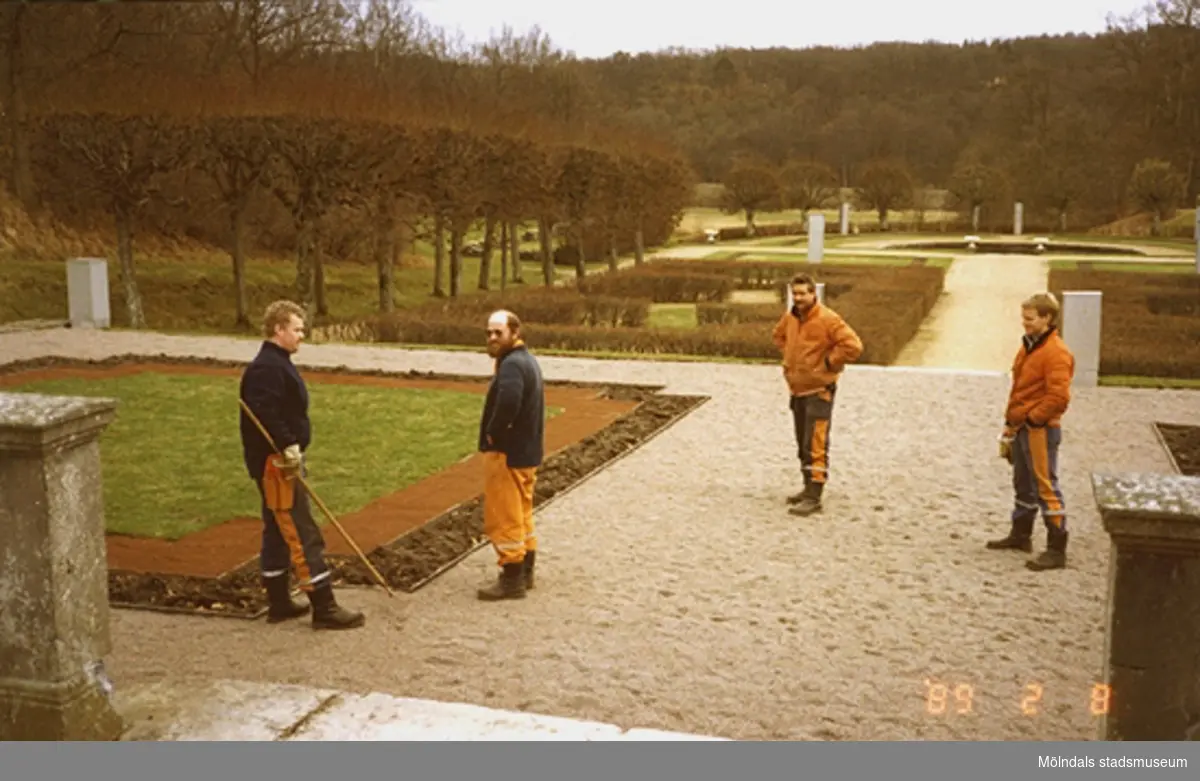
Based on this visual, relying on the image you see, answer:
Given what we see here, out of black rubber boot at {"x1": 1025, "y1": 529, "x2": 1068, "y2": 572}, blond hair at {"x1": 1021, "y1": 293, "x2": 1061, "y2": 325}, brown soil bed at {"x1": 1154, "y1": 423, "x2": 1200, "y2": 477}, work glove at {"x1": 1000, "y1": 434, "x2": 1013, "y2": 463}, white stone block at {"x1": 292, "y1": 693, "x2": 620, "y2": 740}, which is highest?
blond hair at {"x1": 1021, "y1": 293, "x2": 1061, "y2": 325}

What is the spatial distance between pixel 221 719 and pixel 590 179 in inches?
1390

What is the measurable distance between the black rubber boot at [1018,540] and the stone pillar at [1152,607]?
4.67m

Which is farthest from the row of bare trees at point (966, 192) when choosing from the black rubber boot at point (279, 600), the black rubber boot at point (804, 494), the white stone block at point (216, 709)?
the white stone block at point (216, 709)

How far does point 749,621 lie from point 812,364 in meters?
2.90

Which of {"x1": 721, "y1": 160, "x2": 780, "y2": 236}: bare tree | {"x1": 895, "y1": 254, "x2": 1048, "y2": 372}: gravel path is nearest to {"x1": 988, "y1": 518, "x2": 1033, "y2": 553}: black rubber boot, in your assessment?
{"x1": 895, "y1": 254, "x2": 1048, "y2": 372}: gravel path

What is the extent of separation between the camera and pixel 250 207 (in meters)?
37.8

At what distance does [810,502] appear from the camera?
10.2m

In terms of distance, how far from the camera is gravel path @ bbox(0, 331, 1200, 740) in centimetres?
613

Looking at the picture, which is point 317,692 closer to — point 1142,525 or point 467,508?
point 1142,525

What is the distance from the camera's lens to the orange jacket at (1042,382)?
8.23 metres

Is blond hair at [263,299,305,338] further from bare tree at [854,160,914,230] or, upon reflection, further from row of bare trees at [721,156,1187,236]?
bare tree at [854,160,914,230]

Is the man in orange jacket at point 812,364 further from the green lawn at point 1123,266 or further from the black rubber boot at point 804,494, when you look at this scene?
the green lawn at point 1123,266

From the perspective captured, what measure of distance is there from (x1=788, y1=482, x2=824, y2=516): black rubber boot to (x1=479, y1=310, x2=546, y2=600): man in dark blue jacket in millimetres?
2871

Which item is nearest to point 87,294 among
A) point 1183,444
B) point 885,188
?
point 1183,444
